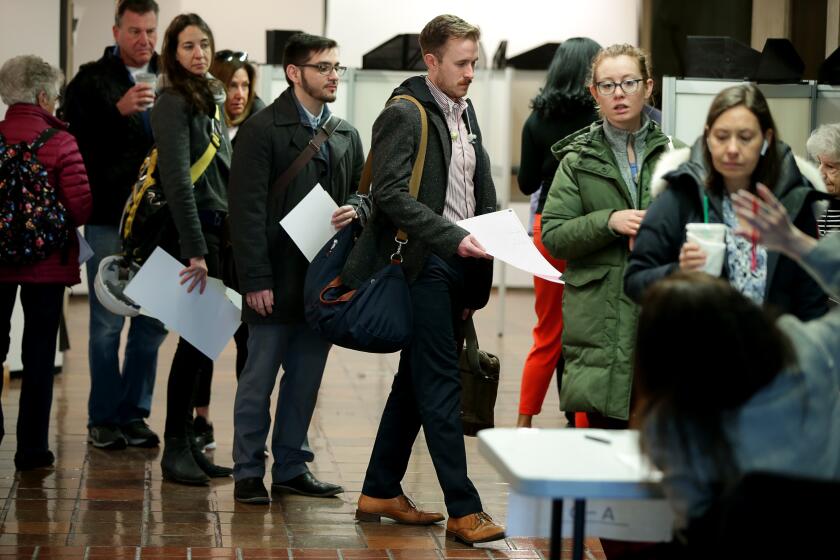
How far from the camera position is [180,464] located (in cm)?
526

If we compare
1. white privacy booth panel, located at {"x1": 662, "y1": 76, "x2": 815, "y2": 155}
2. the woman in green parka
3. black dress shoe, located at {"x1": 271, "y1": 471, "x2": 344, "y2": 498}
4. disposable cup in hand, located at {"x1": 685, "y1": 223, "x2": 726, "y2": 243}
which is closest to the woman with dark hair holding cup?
disposable cup in hand, located at {"x1": 685, "y1": 223, "x2": 726, "y2": 243}

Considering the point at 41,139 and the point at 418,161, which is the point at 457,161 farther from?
the point at 41,139

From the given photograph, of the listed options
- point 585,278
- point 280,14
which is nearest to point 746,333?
point 585,278

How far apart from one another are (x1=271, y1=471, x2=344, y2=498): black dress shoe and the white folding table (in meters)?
2.26

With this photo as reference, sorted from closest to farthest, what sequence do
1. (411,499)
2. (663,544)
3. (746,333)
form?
(746,333) → (663,544) → (411,499)

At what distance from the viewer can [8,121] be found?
5.27 metres

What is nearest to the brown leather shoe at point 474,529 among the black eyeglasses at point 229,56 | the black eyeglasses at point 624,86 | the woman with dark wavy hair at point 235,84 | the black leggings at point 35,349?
the black eyeglasses at point 624,86

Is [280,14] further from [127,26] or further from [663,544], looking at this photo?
[663,544]

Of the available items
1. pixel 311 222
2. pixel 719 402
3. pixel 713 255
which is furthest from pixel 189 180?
pixel 719 402

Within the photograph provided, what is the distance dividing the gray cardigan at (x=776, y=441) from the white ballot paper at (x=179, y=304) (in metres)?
2.98

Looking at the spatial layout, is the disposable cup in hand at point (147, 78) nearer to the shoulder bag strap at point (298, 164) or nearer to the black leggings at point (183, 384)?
the black leggings at point (183, 384)

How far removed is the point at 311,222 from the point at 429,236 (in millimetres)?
666

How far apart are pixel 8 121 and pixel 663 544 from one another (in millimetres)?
3481

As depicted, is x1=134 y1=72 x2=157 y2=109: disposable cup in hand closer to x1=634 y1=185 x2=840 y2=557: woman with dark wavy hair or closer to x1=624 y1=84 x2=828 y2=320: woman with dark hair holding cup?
x1=624 y1=84 x2=828 y2=320: woman with dark hair holding cup
